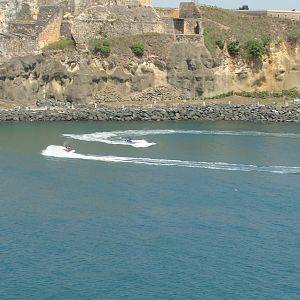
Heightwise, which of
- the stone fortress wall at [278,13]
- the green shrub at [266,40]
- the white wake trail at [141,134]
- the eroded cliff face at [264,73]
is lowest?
the white wake trail at [141,134]

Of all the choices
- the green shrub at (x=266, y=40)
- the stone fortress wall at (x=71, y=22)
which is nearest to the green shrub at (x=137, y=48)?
the stone fortress wall at (x=71, y=22)

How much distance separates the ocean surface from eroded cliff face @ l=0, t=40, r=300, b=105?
1073 cm

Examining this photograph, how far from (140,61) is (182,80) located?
10.8 feet

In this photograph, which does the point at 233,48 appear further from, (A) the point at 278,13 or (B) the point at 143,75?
(B) the point at 143,75

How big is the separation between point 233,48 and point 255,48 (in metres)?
1.58

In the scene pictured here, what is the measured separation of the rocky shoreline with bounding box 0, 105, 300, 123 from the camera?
57406 mm

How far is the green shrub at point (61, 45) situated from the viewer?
6125 centimetres

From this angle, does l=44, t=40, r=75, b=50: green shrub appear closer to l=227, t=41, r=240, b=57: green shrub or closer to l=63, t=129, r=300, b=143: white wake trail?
l=63, t=129, r=300, b=143: white wake trail

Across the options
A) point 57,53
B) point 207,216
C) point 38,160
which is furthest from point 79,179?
point 57,53

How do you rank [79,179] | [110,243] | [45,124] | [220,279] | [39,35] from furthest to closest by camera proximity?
[39,35] < [45,124] < [79,179] < [110,243] < [220,279]

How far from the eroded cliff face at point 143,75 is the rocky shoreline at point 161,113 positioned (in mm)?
2250

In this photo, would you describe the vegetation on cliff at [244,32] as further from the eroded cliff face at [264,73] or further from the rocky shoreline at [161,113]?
the rocky shoreline at [161,113]

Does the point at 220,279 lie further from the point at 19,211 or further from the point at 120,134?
the point at 120,134

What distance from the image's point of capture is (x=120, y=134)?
51.7m
